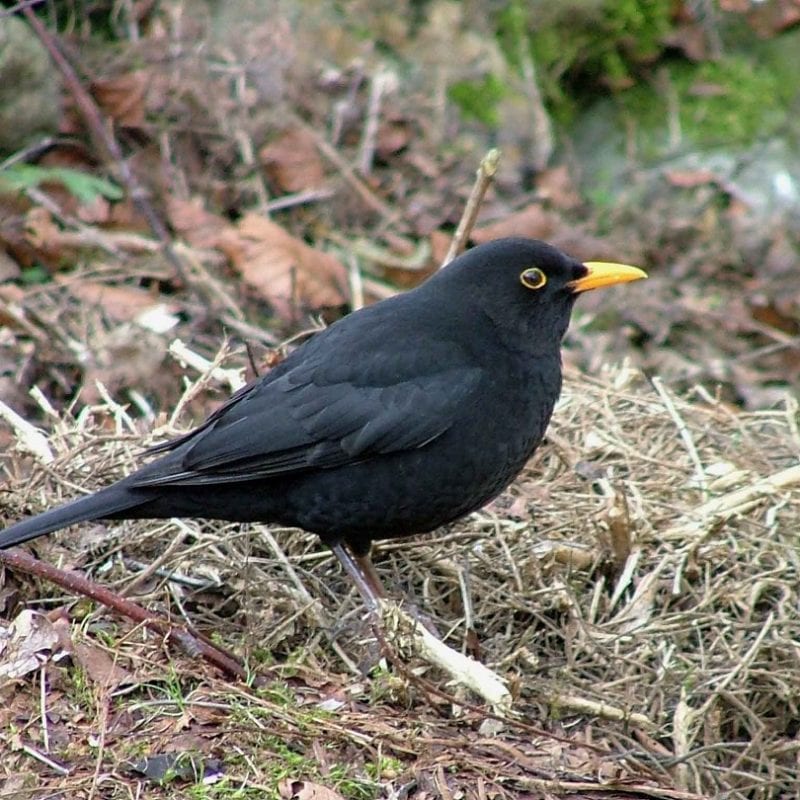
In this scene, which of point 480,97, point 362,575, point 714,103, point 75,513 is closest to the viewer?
point 75,513

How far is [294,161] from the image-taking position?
7922mm

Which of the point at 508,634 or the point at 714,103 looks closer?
the point at 508,634

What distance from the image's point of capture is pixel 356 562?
4.64 metres

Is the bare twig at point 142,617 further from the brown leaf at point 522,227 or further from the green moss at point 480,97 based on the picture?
the green moss at point 480,97

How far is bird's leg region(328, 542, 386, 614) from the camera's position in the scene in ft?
14.5

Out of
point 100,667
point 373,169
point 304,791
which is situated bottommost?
point 373,169

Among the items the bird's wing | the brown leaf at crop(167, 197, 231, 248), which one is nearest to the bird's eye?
the bird's wing

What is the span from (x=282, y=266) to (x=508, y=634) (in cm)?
308

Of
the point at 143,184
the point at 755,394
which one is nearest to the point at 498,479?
the point at 755,394

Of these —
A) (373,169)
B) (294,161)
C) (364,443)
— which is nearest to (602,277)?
(364,443)

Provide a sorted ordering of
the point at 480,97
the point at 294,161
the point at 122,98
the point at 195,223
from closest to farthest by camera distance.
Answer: the point at 195,223 < the point at 122,98 < the point at 294,161 < the point at 480,97

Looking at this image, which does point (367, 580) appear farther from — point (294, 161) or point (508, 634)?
point (294, 161)

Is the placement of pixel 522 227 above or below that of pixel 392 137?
below

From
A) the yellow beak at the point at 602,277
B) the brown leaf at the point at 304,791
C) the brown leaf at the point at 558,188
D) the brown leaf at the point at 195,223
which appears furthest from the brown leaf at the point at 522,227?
the brown leaf at the point at 304,791
